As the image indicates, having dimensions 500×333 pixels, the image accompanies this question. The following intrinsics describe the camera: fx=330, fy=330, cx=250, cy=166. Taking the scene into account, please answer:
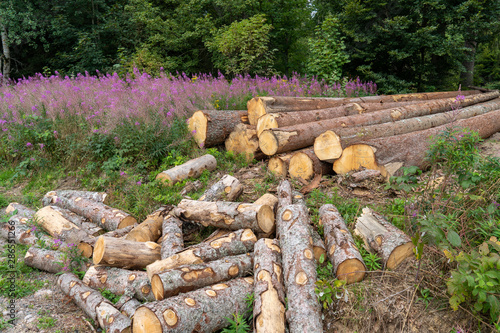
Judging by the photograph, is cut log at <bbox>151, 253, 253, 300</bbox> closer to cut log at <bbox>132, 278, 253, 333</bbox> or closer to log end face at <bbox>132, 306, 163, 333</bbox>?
cut log at <bbox>132, 278, 253, 333</bbox>

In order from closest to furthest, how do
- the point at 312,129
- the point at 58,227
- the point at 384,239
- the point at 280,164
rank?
the point at 384,239 < the point at 58,227 < the point at 280,164 < the point at 312,129

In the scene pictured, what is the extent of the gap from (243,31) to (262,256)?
9551mm

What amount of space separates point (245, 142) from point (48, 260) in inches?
131

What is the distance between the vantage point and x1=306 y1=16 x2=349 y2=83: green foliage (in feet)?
34.2

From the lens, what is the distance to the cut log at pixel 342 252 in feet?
9.21

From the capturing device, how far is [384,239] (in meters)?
3.01

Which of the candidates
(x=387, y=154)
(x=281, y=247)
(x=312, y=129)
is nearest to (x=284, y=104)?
(x=312, y=129)

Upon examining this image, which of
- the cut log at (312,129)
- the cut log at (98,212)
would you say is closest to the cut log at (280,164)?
the cut log at (312,129)

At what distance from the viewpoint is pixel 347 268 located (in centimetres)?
282

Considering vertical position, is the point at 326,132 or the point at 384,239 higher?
the point at 326,132

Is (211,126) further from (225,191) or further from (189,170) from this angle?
(225,191)

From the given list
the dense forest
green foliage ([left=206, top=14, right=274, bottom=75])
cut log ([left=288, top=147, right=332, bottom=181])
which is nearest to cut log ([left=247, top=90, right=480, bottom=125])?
cut log ([left=288, top=147, right=332, bottom=181])

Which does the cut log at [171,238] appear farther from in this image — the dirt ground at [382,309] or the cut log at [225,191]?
the dirt ground at [382,309]

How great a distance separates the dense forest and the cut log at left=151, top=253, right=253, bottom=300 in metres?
8.27
